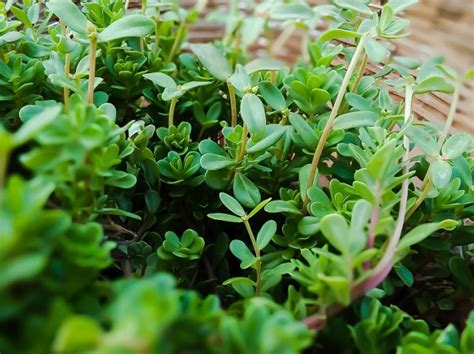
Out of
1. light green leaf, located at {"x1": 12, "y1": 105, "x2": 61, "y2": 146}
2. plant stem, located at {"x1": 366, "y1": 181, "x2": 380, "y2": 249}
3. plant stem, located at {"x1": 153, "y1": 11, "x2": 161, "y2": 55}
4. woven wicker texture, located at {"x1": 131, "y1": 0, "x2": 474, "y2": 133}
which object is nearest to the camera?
light green leaf, located at {"x1": 12, "y1": 105, "x2": 61, "y2": 146}

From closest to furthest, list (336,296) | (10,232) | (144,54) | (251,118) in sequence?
(10,232) < (336,296) < (251,118) < (144,54)

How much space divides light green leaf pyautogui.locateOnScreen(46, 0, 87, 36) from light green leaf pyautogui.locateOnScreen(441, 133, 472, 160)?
1.10ft

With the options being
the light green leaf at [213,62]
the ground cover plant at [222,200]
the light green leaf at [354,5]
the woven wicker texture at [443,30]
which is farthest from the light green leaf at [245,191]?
the woven wicker texture at [443,30]

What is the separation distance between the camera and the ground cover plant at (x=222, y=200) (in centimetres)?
25

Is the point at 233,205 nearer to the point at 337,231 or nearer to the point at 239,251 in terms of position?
the point at 239,251

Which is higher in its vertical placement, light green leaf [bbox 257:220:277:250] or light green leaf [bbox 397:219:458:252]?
light green leaf [bbox 397:219:458:252]

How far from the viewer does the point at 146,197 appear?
1.77ft

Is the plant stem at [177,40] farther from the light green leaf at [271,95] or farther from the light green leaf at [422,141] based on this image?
the light green leaf at [422,141]

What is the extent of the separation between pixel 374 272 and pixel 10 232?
0.22m

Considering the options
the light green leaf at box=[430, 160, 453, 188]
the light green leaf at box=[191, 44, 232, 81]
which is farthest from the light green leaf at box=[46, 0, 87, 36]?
the light green leaf at box=[430, 160, 453, 188]

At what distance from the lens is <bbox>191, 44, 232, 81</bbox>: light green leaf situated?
1.86 ft

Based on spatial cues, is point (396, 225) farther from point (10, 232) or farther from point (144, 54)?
point (144, 54)

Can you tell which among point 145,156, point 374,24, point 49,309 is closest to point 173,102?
point 145,156

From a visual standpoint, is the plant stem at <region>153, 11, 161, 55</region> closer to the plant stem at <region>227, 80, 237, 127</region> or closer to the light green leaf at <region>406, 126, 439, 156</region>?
the plant stem at <region>227, 80, 237, 127</region>
